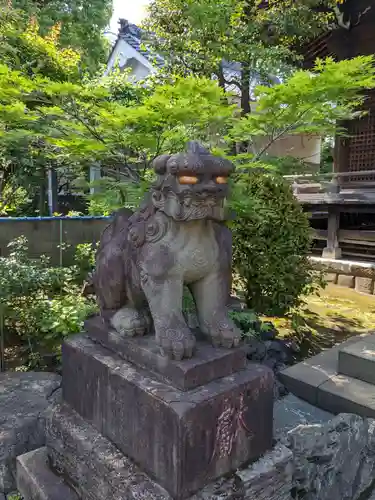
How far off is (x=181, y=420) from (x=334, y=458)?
133 cm

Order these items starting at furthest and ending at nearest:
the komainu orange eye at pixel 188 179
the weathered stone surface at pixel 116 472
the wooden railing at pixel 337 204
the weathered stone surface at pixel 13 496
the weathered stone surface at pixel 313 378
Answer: the wooden railing at pixel 337 204 < the weathered stone surface at pixel 313 378 < the weathered stone surface at pixel 13 496 < the weathered stone surface at pixel 116 472 < the komainu orange eye at pixel 188 179

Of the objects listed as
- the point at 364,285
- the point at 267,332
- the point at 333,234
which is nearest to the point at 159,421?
the point at 267,332

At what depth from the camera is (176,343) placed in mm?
1679

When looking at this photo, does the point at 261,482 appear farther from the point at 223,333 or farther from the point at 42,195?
the point at 42,195

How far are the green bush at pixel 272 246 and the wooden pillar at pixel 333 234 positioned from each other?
14.7 ft

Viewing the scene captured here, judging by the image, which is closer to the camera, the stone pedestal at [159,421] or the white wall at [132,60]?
the stone pedestal at [159,421]

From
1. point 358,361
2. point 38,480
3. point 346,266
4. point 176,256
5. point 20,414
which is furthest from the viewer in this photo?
point 346,266

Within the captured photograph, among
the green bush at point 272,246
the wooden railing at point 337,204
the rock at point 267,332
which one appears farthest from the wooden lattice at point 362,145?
the rock at point 267,332

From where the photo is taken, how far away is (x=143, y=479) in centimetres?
170

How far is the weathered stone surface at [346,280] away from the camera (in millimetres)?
8680

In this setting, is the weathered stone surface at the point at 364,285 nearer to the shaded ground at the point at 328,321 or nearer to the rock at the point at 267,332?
the shaded ground at the point at 328,321

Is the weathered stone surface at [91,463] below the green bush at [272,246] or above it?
below

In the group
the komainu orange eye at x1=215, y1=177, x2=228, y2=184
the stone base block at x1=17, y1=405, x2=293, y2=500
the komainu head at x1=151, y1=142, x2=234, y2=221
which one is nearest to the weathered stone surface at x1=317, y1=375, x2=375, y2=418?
the stone base block at x1=17, y1=405, x2=293, y2=500

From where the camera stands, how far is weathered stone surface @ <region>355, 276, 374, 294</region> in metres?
8.34
